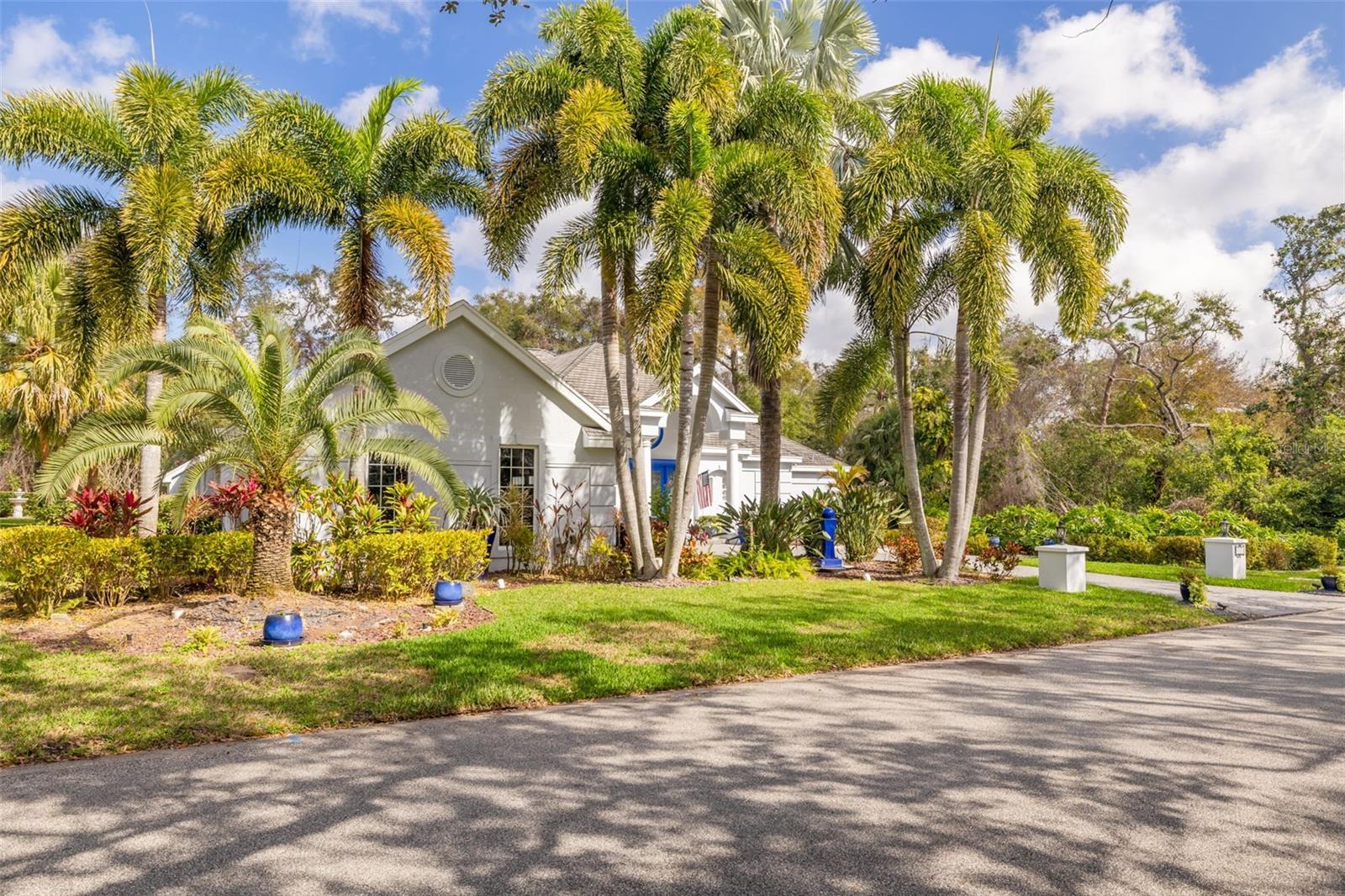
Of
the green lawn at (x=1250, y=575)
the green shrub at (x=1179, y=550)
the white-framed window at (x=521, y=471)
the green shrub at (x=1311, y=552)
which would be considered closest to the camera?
the green lawn at (x=1250, y=575)

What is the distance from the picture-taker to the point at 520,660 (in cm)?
779

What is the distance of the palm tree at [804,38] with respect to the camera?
1816cm

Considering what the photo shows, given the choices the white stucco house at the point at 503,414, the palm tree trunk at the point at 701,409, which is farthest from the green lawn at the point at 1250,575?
the white stucco house at the point at 503,414

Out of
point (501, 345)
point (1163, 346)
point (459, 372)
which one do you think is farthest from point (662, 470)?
point (1163, 346)

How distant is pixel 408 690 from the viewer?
6676 mm

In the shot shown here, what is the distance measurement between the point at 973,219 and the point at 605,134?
622 cm

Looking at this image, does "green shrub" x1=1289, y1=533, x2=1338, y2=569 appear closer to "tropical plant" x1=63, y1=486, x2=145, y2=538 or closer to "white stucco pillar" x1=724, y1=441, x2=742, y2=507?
"white stucco pillar" x1=724, y1=441, x2=742, y2=507

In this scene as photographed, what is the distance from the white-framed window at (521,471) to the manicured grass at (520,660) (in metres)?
3.38

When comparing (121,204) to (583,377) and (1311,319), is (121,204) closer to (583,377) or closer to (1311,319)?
(583,377)

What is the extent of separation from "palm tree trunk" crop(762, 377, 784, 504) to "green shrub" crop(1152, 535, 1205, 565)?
10.0 m

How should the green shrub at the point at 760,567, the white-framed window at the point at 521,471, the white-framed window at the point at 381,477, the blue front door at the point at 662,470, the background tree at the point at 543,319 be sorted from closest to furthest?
1. the white-framed window at the point at 381,477
2. the green shrub at the point at 760,567
3. the white-framed window at the point at 521,471
4. the blue front door at the point at 662,470
5. the background tree at the point at 543,319

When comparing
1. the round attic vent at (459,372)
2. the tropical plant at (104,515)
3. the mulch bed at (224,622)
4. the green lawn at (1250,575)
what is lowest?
the mulch bed at (224,622)

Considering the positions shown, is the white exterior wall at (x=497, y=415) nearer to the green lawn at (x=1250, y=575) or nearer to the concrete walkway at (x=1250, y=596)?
the concrete walkway at (x=1250, y=596)

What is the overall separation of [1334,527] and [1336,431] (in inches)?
108
